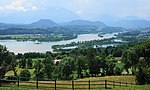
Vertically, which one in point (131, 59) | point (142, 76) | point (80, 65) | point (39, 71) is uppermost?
point (131, 59)

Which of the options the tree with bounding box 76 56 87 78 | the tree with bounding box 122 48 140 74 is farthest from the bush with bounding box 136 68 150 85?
the tree with bounding box 76 56 87 78

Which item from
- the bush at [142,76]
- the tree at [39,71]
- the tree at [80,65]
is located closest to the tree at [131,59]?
the tree at [80,65]

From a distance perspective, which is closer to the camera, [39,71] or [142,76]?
[142,76]

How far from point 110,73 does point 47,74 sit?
19.9m

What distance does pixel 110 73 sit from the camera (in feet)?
298

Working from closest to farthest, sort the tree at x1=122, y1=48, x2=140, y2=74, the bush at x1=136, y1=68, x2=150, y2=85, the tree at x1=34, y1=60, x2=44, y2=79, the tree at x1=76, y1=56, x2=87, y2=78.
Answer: the bush at x1=136, y1=68, x2=150, y2=85 → the tree at x1=122, y1=48, x2=140, y2=74 → the tree at x1=34, y1=60, x2=44, y2=79 → the tree at x1=76, y1=56, x2=87, y2=78

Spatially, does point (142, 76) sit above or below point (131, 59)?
below

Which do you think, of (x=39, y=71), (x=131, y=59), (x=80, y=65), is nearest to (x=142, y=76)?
(x=131, y=59)

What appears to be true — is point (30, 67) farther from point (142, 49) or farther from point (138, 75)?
→ point (138, 75)

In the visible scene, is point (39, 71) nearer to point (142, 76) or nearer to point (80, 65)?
point (80, 65)

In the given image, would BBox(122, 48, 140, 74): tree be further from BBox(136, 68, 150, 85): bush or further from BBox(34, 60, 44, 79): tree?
BBox(136, 68, 150, 85): bush

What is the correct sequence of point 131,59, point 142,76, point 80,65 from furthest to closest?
1. point 80,65
2. point 131,59
3. point 142,76

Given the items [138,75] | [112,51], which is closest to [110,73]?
[138,75]

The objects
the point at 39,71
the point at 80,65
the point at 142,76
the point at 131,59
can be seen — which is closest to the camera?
the point at 142,76
